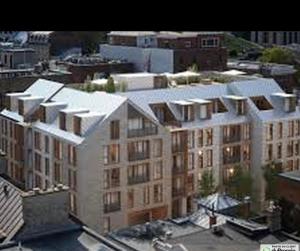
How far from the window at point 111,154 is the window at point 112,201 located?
1.70 feet

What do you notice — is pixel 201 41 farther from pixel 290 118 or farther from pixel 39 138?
pixel 39 138

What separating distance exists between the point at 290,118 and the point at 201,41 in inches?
299

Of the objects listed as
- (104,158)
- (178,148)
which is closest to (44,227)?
(104,158)

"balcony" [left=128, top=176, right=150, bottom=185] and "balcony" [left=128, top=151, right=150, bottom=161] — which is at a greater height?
"balcony" [left=128, top=151, right=150, bottom=161]

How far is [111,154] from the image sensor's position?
12.2 meters

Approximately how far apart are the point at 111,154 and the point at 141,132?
651mm

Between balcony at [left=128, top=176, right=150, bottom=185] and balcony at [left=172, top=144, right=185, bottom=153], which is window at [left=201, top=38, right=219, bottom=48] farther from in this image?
balcony at [left=128, top=176, right=150, bottom=185]

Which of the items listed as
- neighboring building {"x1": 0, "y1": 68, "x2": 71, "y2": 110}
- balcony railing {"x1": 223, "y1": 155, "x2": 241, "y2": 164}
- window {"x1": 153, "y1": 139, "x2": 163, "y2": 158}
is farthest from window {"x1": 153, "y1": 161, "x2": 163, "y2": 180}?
neighboring building {"x1": 0, "y1": 68, "x2": 71, "y2": 110}

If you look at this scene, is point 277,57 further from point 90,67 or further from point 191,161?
point 191,161

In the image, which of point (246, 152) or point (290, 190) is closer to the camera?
point (290, 190)

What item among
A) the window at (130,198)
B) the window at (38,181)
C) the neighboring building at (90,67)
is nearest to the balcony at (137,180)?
the window at (130,198)

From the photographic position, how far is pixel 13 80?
18.3 m

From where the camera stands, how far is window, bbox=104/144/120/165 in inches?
480

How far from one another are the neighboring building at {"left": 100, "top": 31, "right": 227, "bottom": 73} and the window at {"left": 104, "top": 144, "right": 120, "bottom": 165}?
9.15 meters
